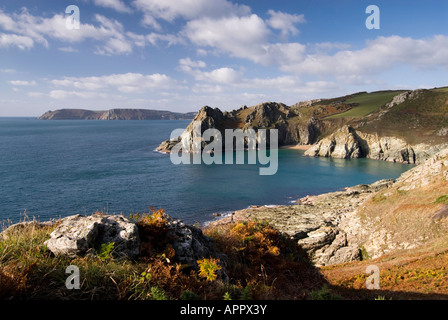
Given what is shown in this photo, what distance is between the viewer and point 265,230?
1440cm

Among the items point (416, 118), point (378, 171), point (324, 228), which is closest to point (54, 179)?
point (324, 228)

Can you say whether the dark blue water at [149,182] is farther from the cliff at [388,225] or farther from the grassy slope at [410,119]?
the grassy slope at [410,119]

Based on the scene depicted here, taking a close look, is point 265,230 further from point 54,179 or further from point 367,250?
point 54,179

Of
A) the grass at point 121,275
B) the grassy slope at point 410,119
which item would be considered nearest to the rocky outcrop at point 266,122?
the grassy slope at point 410,119

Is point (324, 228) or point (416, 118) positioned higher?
point (416, 118)

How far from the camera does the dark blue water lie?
51188 mm

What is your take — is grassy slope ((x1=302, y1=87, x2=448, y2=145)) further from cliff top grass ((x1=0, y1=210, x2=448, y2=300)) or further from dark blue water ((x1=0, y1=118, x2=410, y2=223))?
cliff top grass ((x1=0, y1=210, x2=448, y2=300))

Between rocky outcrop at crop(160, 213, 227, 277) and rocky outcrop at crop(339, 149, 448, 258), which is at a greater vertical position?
rocky outcrop at crop(160, 213, 227, 277)

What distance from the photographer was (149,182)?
70.1 metres

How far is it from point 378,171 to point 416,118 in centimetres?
5565

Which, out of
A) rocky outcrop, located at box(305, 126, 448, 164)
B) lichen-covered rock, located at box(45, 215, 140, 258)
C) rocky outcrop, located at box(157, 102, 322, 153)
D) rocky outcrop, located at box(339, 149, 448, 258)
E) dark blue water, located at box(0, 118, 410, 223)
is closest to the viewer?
lichen-covered rock, located at box(45, 215, 140, 258)

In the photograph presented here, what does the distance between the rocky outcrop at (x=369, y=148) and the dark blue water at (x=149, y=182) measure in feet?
24.1

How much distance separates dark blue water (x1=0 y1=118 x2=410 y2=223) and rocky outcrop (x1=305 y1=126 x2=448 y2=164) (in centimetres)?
733

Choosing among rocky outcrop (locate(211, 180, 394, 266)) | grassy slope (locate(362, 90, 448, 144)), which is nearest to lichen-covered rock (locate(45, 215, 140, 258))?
rocky outcrop (locate(211, 180, 394, 266))
